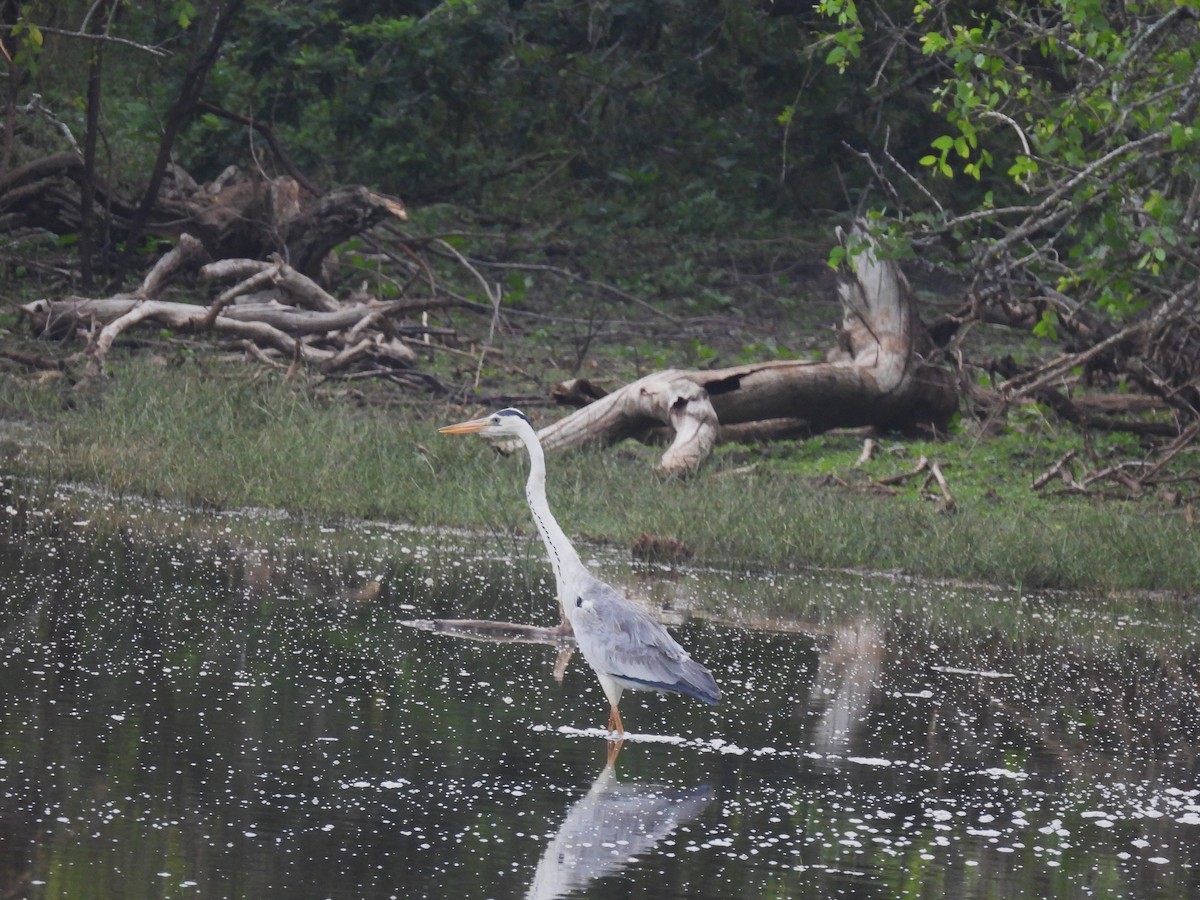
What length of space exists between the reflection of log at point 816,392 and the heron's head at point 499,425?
339cm

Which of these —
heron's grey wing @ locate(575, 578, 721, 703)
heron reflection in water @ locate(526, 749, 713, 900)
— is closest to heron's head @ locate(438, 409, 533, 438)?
heron's grey wing @ locate(575, 578, 721, 703)

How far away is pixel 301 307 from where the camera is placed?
14.1m

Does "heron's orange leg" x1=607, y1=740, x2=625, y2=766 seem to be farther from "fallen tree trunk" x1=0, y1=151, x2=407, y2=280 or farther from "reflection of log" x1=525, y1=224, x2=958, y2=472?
"fallen tree trunk" x1=0, y1=151, x2=407, y2=280

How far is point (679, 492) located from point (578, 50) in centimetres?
1021

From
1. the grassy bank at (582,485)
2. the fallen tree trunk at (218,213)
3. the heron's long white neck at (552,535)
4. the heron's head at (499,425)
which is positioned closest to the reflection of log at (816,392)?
the grassy bank at (582,485)

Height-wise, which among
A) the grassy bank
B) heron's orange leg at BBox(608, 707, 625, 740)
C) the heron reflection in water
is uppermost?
the heron reflection in water

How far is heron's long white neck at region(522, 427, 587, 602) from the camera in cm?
685

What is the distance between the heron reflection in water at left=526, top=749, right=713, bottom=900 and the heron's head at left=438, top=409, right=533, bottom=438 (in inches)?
86.5

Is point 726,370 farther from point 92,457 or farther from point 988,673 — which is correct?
point 988,673

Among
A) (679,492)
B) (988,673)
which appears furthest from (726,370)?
(988,673)

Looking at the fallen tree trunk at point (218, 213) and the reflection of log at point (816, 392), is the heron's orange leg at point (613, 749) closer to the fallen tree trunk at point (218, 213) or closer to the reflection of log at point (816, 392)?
the reflection of log at point (816, 392)

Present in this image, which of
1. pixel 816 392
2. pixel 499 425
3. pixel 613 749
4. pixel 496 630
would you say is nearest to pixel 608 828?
pixel 613 749

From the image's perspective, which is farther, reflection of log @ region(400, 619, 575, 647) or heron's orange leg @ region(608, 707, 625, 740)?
reflection of log @ region(400, 619, 575, 647)

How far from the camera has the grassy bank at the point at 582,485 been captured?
9.77m
